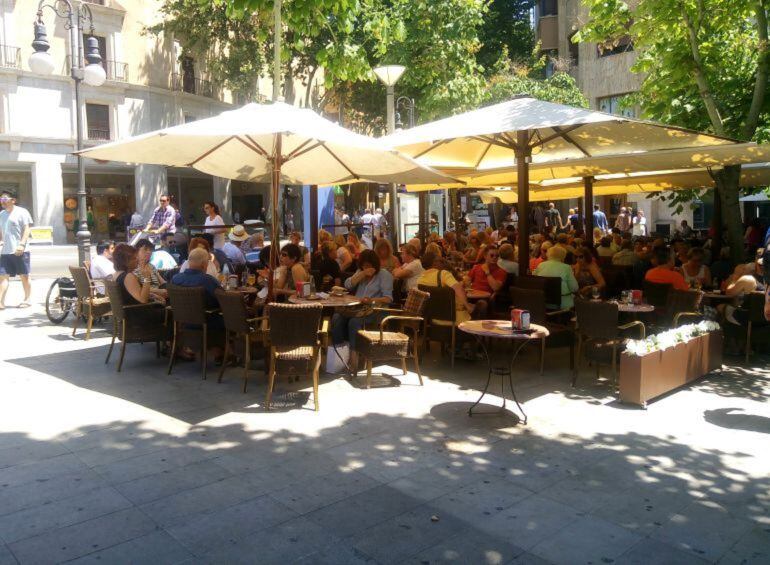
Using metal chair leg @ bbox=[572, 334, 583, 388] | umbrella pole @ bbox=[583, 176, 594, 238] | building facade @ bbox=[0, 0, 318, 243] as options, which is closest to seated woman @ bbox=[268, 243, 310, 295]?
metal chair leg @ bbox=[572, 334, 583, 388]

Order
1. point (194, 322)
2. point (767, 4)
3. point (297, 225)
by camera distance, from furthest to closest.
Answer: point (297, 225) < point (767, 4) < point (194, 322)

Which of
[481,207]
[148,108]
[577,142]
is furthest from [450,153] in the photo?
[148,108]

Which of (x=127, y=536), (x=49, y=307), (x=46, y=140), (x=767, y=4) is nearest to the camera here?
(x=127, y=536)

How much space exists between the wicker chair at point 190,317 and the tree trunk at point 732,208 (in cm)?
737

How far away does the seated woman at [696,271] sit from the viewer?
28.8 ft

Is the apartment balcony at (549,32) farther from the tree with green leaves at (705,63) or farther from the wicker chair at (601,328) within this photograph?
the wicker chair at (601,328)

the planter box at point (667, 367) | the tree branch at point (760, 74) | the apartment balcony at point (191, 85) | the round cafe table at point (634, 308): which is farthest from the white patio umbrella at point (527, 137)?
the apartment balcony at point (191, 85)

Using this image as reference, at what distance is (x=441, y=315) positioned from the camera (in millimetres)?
7297

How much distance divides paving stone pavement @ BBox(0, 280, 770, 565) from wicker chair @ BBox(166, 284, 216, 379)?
0.46 m

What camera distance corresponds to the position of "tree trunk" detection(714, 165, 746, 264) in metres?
9.50

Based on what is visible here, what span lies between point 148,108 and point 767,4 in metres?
29.3

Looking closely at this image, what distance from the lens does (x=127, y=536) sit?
345 centimetres

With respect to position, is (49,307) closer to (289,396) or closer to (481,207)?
(289,396)

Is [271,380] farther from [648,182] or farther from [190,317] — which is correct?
[648,182]
